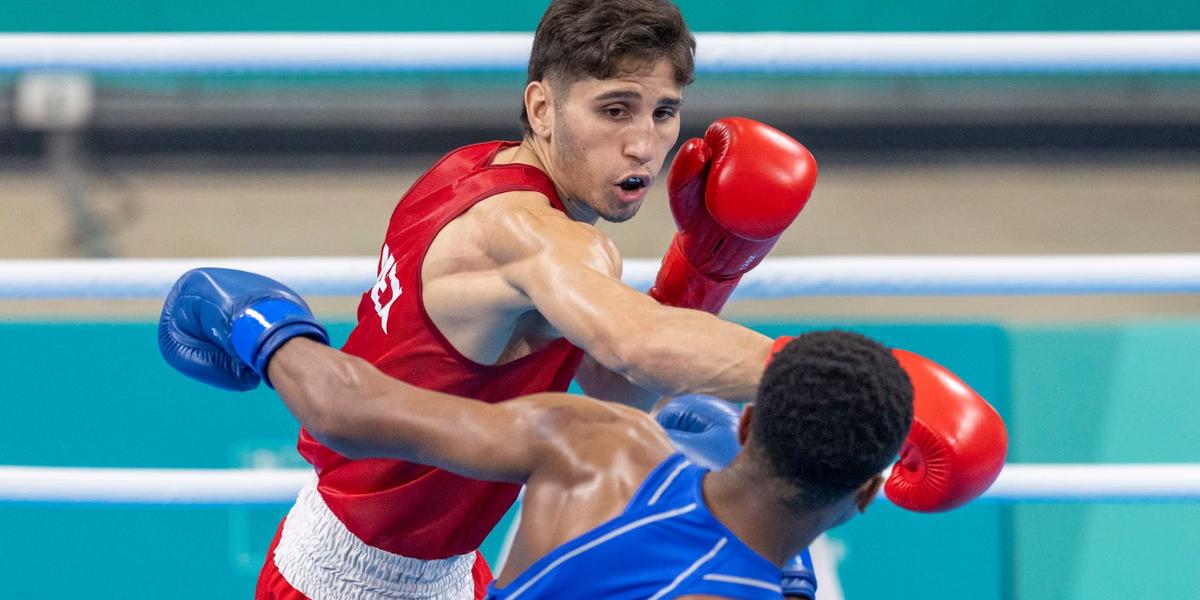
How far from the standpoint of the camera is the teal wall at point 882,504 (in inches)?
104

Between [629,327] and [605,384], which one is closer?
[629,327]

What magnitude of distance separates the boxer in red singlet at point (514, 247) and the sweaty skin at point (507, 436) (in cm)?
17

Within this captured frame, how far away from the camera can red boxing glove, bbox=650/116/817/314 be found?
1.87 meters

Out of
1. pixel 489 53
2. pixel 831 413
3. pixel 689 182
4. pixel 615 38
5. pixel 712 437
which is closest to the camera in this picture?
pixel 831 413

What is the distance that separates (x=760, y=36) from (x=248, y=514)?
4.37ft

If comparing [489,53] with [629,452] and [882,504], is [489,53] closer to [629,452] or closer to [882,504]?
[629,452]

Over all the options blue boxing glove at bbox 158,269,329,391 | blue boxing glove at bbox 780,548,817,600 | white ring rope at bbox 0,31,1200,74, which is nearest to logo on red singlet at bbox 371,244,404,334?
blue boxing glove at bbox 158,269,329,391

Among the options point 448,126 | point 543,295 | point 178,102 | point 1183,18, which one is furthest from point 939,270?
point 178,102

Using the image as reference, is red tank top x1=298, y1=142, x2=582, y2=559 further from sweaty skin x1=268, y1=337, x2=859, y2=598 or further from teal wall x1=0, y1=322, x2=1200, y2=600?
teal wall x1=0, y1=322, x2=1200, y2=600

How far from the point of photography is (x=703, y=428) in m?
1.67

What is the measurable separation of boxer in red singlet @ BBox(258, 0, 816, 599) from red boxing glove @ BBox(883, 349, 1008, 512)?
0.37 m

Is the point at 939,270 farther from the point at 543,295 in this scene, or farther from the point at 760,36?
the point at 543,295

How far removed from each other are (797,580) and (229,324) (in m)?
0.70

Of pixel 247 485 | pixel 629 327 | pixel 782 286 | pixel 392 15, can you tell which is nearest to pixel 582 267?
pixel 629 327
